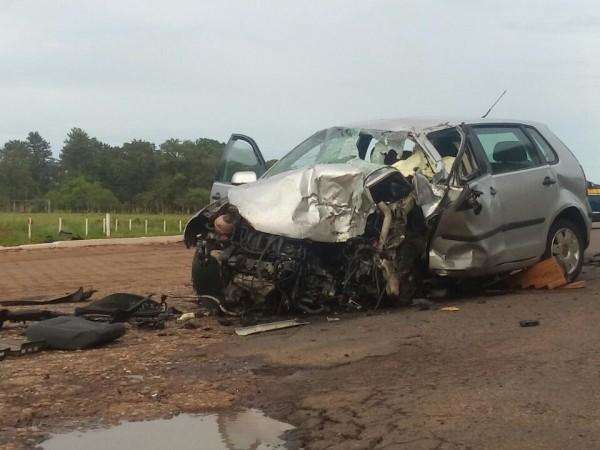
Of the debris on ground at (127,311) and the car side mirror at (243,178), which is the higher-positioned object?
the car side mirror at (243,178)

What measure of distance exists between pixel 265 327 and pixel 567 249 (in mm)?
3750

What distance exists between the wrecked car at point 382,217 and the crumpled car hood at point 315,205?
1cm

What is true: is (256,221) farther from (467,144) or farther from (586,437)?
(586,437)

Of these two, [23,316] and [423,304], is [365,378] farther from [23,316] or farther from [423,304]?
[23,316]

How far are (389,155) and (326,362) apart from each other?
3.17 meters

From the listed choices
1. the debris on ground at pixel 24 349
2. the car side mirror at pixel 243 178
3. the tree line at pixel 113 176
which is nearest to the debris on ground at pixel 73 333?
the debris on ground at pixel 24 349

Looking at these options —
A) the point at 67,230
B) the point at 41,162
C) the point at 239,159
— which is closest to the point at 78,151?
the point at 41,162

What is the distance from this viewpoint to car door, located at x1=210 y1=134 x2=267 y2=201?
9.13 m

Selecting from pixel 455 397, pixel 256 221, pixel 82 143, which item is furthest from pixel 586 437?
pixel 82 143

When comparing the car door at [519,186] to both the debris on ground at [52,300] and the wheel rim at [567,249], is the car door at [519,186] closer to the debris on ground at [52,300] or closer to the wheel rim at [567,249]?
the wheel rim at [567,249]

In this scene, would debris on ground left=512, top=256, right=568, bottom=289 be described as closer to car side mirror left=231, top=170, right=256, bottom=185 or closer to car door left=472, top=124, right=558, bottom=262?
car door left=472, top=124, right=558, bottom=262

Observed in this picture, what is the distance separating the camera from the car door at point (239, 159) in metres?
9.13

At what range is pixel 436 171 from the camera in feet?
24.9

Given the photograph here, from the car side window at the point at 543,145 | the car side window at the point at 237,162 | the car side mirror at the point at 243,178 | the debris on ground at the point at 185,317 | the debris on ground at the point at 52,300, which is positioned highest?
the car side window at the point at 543,145
